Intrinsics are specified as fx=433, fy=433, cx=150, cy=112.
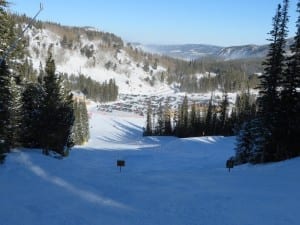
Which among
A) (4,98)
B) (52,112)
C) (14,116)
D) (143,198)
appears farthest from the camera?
(52,112)

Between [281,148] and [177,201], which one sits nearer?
[177,201]

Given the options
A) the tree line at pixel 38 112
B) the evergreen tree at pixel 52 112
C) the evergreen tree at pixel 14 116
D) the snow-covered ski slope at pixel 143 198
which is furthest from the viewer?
the evergreen tree at pixel 52 112

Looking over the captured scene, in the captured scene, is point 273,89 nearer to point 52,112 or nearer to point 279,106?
point 279,106

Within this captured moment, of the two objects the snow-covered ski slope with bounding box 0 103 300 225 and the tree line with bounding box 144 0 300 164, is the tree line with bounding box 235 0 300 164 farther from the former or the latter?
the snow-covered ski slope with bounding box 0 103 300 225

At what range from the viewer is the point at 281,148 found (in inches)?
1423

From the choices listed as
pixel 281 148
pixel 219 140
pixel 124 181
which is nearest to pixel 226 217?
pixel 124 181

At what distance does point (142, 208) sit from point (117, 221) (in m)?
2.16

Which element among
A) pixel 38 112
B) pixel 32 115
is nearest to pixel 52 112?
pixel 38 112

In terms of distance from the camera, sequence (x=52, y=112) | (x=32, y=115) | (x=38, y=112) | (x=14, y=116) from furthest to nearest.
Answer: (x=32, y=115) < (x=52, y=112) < (x=38, y=112) < (x=14, y=116)

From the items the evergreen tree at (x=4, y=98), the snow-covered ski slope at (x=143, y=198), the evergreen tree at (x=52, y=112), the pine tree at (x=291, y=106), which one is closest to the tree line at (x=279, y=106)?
the pine tree at (x=291, y=106)

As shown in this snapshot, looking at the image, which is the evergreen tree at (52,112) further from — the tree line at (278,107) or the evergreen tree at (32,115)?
the tree line at (278,107)

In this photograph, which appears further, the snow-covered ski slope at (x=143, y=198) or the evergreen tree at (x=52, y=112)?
the evergreen tree at (x=52, y=112)

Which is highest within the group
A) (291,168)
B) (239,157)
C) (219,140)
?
(291,168)

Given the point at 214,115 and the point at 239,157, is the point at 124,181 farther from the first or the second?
the point at 214,115
